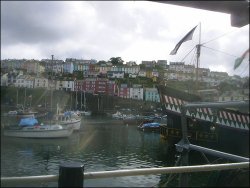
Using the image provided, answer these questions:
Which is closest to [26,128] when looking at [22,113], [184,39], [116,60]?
[22,113]

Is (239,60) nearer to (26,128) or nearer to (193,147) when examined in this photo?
(193,147)

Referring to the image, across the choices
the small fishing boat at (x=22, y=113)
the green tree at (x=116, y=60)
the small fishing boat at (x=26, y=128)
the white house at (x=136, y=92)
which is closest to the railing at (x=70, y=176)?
the small fishing boat at (x=26, y=128)

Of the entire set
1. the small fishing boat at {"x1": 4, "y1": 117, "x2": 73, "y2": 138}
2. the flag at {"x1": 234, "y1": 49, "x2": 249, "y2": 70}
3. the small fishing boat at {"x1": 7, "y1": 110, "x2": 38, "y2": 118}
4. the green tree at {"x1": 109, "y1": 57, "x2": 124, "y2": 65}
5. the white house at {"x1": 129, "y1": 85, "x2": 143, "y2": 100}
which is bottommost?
the small fishing boat at {"x1": 4, "y1": 117, "x2": 73, "y2": 138}

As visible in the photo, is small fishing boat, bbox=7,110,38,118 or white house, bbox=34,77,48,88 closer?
small fishing boat, bbox=7,110,38,118

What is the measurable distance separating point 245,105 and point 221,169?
775mm

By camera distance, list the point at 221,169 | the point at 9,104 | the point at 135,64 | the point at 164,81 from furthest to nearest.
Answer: the point at 164,81
the point at 135,64
the point at 221,169
the point at 9,104

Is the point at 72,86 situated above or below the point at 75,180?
above

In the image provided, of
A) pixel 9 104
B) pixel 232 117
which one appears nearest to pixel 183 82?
pixel 232 117

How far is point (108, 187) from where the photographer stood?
2.96m

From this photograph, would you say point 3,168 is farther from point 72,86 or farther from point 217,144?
point 217,144

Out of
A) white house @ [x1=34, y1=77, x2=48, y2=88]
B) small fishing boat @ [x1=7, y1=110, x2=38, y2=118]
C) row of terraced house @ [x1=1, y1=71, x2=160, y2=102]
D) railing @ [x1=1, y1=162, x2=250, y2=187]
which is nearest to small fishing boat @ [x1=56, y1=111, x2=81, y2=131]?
row of terraced house @ [x1=1, y1=71, x2=160, y2=102]

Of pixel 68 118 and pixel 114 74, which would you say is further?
pixel 68 118

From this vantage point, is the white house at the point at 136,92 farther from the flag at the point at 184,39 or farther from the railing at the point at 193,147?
the railing at the point at 193,147

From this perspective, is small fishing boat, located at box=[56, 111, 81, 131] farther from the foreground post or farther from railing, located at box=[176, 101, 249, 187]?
the foreground post
